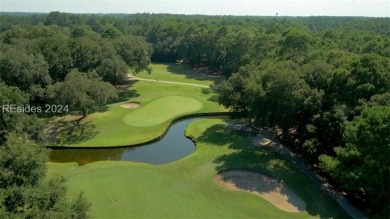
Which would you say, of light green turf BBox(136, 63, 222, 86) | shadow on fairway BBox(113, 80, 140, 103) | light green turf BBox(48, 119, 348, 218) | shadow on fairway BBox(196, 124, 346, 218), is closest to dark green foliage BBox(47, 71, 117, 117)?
light green turf BBox(48, 119, 348, 218)

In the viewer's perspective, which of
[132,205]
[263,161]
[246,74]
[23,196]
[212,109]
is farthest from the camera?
[212,109]

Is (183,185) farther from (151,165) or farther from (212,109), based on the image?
(212,109)

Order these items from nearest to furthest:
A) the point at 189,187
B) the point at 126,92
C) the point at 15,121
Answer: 1. the point at 189,187
2. the point at 15,121
3. the point at 126,92

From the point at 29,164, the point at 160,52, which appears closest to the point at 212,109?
the point at 29,164

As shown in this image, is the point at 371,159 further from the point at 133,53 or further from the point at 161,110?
the point at 133,53

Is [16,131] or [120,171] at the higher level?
[16,131]

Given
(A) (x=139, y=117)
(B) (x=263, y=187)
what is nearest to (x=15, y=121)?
(A) (x=139, y=117)

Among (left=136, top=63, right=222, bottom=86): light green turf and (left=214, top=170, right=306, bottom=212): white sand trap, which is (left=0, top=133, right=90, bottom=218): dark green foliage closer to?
(left=214, top=170, right=306, bottom=212): white sand trap
